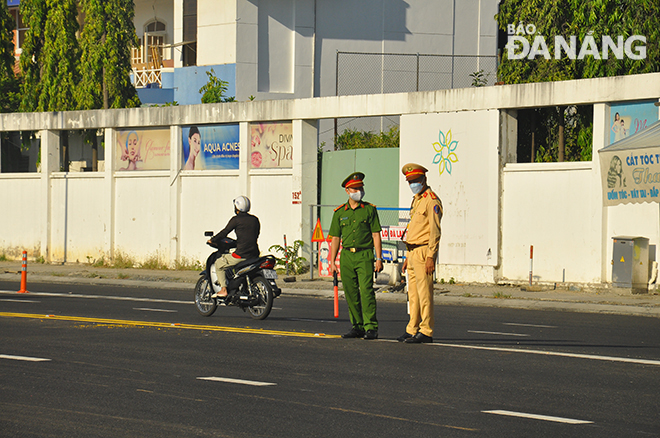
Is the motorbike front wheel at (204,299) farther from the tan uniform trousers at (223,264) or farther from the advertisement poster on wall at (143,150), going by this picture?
the advertisement poster on wall at (143,150)

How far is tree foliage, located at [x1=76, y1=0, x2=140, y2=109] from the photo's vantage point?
3198cm

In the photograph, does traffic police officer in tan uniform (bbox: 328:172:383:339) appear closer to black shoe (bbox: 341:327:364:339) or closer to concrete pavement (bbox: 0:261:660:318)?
black shoe (bbox: 341:327:364:339)

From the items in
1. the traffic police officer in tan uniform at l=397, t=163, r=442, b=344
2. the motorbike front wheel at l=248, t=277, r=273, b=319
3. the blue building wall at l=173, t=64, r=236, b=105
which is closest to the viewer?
the traffic police officer in tan uniform at l=397, t=163, r=442, b=344

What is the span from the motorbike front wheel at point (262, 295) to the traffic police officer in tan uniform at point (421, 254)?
9.83 feet

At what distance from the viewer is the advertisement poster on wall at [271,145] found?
24.4 m

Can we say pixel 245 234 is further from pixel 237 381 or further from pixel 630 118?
pixel 630 118

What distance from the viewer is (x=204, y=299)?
46.3 feet

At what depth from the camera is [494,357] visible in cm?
982

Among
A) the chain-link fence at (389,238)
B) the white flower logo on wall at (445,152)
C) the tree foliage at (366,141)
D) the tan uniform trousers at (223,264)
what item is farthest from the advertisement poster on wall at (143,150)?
the tan uniform trousers at (223,264)

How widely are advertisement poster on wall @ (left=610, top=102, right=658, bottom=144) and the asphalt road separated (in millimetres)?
6294

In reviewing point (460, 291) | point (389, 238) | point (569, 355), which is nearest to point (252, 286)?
point (569, 355)

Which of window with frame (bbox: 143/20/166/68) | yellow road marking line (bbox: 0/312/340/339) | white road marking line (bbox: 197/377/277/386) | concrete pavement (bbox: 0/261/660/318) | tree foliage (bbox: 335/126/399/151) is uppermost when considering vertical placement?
window with frame (bbox: 143/20/166/68)

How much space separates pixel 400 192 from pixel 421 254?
11880 mm

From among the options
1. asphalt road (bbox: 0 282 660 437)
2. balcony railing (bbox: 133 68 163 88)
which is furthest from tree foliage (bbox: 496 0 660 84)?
balcony railing (bbox: 133 68 163 88)
